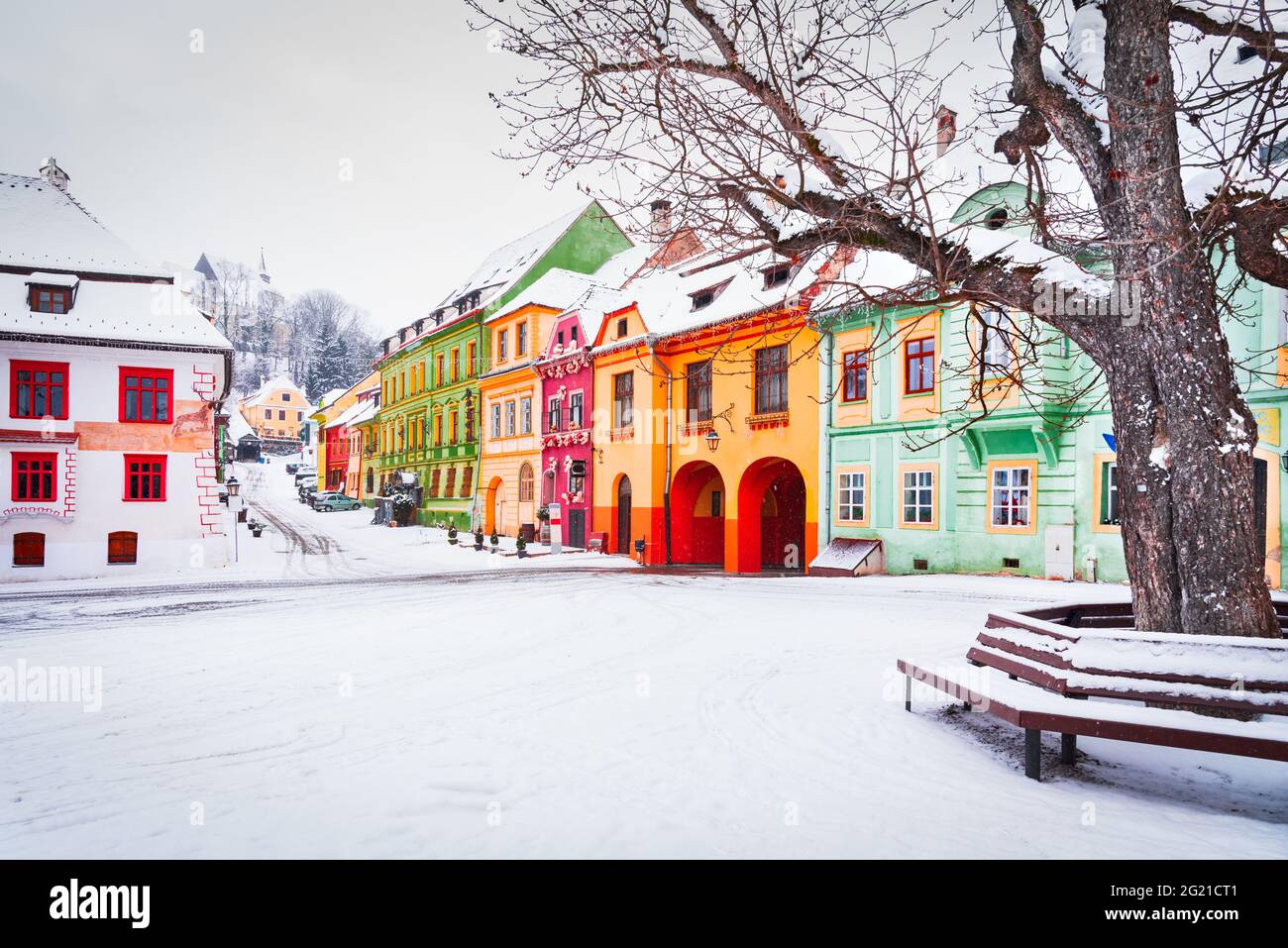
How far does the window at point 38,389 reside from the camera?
1986cm

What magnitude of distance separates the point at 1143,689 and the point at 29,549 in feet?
81.2

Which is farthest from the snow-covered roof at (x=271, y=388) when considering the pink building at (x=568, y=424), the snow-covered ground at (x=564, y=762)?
the snow-covered ground at (x=564, y=762)

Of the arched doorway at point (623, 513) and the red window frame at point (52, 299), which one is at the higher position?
the red window frame at point (52, 299)

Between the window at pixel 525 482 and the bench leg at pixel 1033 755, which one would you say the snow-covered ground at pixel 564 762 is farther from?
the window at pixel 525 482

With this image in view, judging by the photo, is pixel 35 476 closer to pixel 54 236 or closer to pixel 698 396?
pixel 54 236

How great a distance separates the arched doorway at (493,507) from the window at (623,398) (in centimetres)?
875

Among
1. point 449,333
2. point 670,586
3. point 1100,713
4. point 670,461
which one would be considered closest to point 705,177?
point 1100,713

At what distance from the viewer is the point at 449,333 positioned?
121ft

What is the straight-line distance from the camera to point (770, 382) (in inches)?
845

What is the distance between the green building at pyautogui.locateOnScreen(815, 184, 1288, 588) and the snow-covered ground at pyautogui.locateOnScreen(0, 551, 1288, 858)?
8.07 meters

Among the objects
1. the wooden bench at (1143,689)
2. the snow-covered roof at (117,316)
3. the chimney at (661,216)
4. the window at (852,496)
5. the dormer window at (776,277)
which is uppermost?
the dormer window at (776,277)

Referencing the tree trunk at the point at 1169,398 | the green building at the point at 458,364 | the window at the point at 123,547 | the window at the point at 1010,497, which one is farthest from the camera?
the green building at the point at 458,364

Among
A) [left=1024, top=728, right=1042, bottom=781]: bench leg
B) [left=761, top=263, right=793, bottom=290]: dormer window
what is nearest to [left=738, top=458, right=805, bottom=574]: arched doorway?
[left=761, top=263, right=793, bottom=290]: dormer window

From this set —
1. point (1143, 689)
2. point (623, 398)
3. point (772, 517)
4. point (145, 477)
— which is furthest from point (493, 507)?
point (1143, 689)
